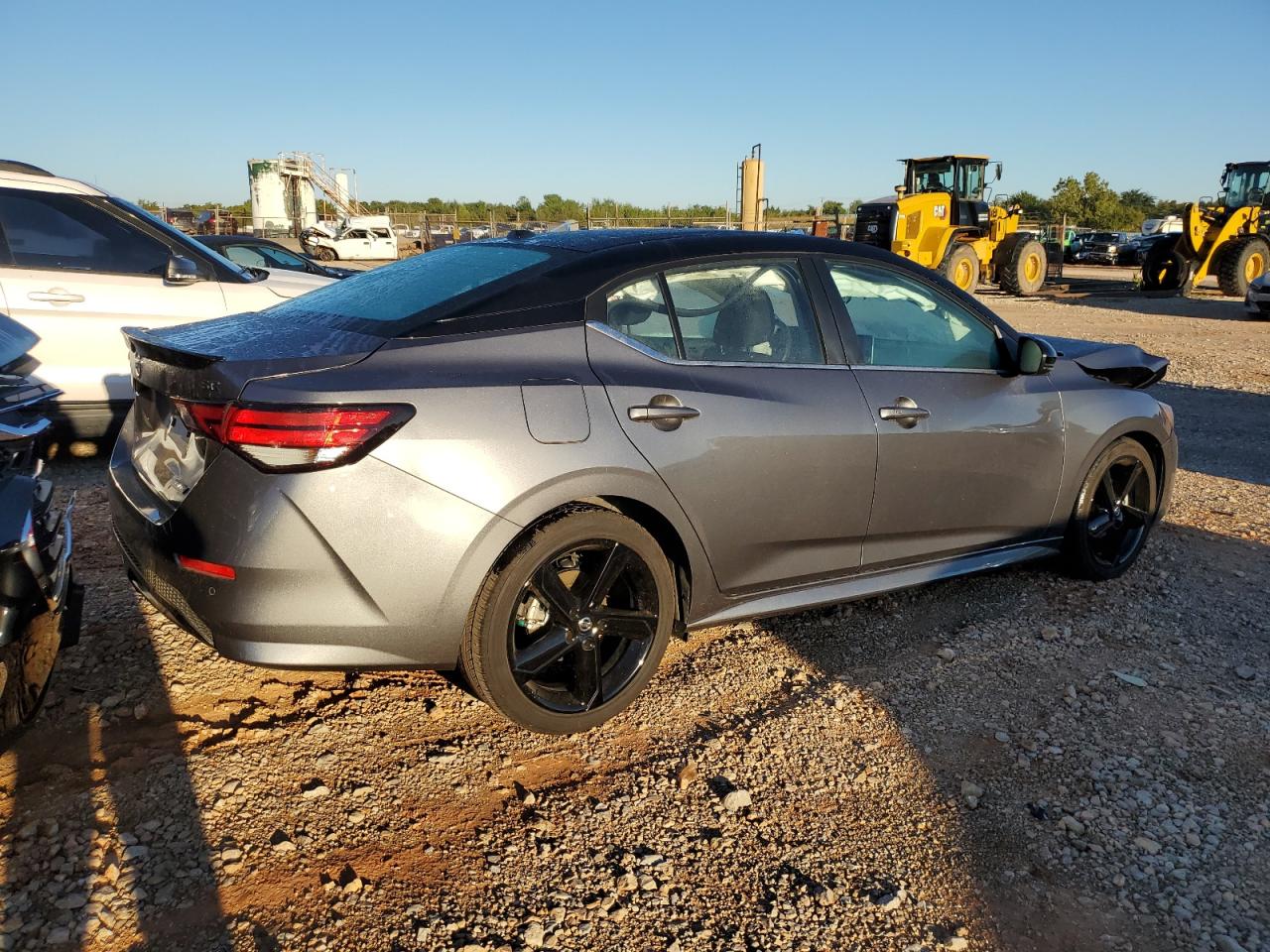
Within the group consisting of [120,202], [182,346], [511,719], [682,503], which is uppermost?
[120,202]

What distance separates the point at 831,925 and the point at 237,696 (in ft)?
6.83

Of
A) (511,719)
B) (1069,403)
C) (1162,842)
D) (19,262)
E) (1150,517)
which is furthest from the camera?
(19,262)

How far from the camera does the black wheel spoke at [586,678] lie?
9.59 ft

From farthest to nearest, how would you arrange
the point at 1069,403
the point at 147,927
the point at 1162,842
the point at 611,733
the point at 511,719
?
the point at 1069,403, the point at 611,733, the point at 511,719, the point at 1162,842, the point at 147,927

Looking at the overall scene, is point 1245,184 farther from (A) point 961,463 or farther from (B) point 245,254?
(A) point 961,463

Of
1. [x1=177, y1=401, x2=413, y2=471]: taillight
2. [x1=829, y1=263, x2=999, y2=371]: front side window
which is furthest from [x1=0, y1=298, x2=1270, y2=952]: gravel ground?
[x1=829, y1=263, x2=999, y2=371]: front side window

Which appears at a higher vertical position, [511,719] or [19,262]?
[19,262]

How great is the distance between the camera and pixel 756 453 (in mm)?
3070

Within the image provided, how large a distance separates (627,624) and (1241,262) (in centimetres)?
2325

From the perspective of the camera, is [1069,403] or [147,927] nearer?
[147,927]

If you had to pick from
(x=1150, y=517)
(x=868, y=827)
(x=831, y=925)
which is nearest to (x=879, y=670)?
(x=868, y=827)

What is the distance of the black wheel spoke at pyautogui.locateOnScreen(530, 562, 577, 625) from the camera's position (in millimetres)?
2787

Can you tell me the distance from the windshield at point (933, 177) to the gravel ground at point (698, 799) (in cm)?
1892

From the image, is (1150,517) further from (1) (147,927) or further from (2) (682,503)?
(1) (147,927)
